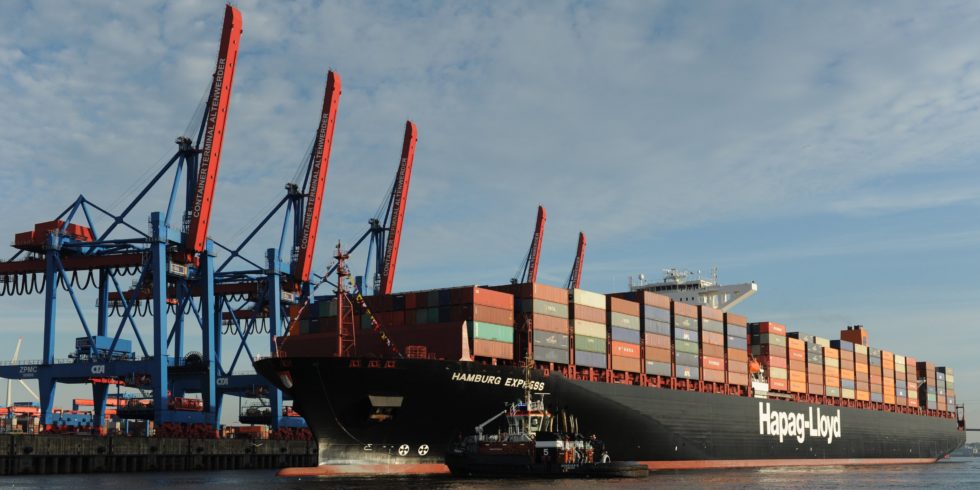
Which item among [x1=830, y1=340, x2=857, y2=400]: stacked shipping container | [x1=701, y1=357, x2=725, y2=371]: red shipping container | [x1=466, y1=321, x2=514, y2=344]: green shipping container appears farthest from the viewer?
[x1=830, y1=340, x2=857, y2=400]: stacked shipping container

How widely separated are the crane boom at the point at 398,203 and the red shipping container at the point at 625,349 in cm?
3352

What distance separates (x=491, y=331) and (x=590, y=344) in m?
8.01

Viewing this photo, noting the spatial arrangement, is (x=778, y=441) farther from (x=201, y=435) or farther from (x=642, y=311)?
(x=201, y=435)

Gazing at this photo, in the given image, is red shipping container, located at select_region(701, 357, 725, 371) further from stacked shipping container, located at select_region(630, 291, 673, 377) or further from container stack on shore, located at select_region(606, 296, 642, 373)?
container stack on shore, located at select_region(606, 296, 642, 373)

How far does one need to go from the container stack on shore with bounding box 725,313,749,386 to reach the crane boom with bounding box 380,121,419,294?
31508mm

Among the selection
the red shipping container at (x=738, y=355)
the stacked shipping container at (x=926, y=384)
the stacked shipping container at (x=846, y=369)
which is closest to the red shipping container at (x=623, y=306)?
the red shipping container at (x=738, y=355)

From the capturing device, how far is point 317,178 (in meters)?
82.1

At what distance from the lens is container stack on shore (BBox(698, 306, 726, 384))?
219 ft

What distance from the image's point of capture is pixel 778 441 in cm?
7350

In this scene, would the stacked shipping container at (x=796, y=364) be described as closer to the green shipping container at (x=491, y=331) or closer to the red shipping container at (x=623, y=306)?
the red shipping container at (x=623, y=306)

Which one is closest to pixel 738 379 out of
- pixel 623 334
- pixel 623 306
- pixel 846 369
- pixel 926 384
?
pixel 623 334

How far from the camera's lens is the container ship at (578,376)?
152ft

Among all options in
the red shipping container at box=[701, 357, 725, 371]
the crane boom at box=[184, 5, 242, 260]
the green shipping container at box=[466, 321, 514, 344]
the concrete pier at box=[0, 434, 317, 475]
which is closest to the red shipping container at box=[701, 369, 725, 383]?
the red shipping container at box=[701, 357, 725, 371]

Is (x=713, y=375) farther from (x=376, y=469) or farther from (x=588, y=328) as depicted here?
(x=376, y=469)
